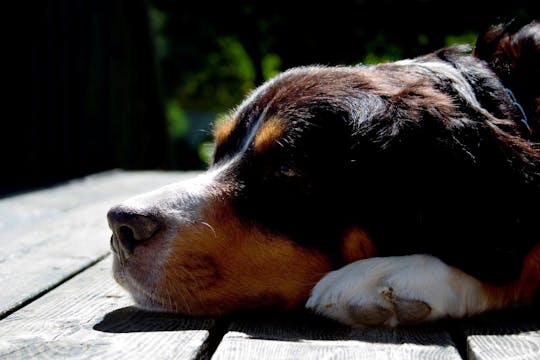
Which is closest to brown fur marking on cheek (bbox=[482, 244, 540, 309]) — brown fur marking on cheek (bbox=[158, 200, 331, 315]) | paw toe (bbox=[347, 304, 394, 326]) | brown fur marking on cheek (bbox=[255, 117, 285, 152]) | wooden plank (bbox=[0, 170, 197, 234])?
paw toe (bbox=[347, 304, 394, 326])

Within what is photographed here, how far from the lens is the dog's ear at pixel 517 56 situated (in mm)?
3340

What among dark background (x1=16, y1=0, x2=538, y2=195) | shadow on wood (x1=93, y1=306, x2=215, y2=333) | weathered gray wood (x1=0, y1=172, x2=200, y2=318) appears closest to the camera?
shadow on wood (x1=93, y1=306, x2=215, y2=333)

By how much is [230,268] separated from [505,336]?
0.90 meters

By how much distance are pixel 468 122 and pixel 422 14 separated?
465cm

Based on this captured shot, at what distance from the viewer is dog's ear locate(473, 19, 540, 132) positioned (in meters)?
3.34

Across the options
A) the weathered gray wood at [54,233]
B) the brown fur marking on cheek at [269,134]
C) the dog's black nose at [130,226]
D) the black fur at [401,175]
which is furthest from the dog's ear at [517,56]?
the weathered gray wood at [54,233]

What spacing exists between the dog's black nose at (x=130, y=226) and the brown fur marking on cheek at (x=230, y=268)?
0.10 m

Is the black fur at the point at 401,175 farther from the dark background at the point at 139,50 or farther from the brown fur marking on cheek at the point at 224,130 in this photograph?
the dark background at the point at 139,50

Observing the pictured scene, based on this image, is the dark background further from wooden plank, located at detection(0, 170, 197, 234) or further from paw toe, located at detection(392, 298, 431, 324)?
paw toe, located at detection(392, 298, 431, 324)

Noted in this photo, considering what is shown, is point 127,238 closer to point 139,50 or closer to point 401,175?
point 401,175

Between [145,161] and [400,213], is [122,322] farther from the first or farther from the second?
[145,161]

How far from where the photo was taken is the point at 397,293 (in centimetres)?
260

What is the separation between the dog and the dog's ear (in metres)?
0.32

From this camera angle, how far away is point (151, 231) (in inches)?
106
